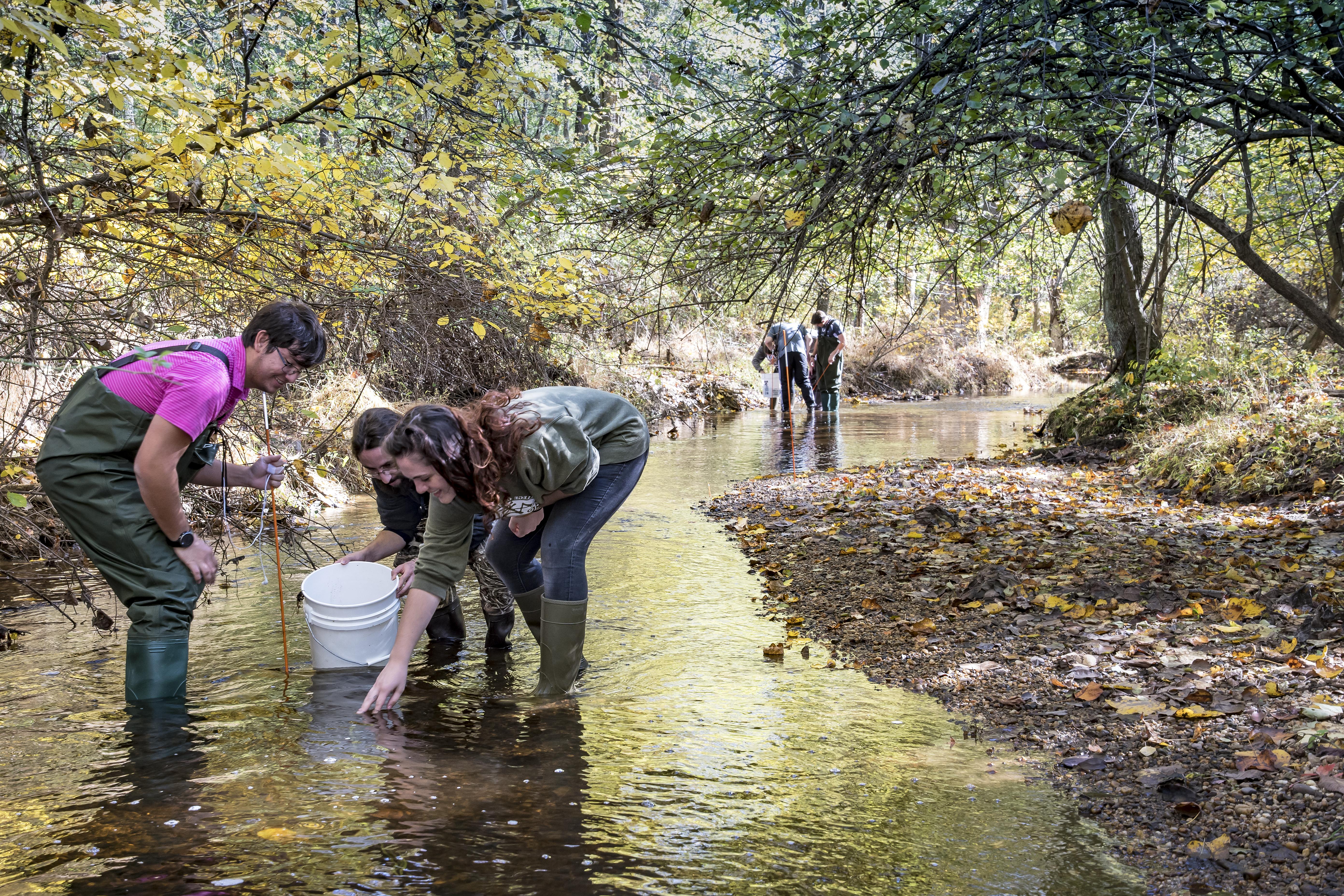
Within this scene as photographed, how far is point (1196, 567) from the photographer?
557 centimetres

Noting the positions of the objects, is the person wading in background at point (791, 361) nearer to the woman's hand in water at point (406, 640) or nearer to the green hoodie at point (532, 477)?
the green hoodie at point (532, 477)

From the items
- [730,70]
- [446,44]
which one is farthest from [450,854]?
[730,70]

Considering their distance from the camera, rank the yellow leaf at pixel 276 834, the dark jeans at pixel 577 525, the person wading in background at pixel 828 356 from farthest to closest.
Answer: the person wading in background at pixel 828 356
the dark jeans at pixel 577 525
the yellow leaf at pixel 276 834

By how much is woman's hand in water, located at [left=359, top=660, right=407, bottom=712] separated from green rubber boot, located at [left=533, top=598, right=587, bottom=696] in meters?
0.66

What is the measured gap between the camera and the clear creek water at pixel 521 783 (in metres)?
2.69

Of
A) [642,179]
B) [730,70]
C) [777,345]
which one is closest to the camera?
[642,179]

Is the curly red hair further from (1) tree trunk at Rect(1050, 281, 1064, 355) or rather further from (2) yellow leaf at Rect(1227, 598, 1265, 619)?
(1) tree trunk at Rect(1050, 281, 1064, 355)

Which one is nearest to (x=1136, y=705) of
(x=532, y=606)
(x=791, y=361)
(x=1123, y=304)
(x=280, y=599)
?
(x=532, y=606)

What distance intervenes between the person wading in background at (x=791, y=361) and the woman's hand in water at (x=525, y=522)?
1168 cm

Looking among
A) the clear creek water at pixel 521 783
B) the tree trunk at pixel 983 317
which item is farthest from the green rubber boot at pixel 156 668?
the tree trunk at pixel 983 317

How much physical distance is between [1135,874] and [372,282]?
5393 millimetres

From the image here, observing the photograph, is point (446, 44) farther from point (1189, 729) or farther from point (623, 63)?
point (1189, 729)

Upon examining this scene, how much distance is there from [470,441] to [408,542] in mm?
2009

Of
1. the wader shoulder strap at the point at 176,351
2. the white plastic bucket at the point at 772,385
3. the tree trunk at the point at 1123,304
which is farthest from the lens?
the white plastic bucket at the point at 772,385
